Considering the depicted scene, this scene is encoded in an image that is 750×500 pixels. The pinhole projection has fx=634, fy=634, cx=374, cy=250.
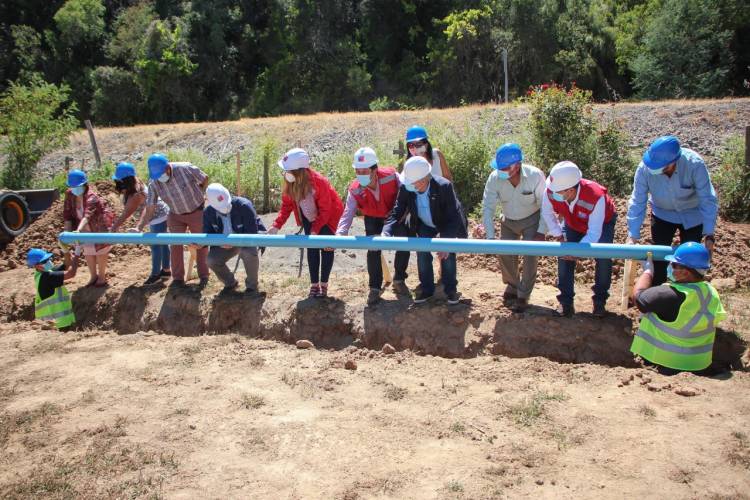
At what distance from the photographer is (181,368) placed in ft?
18.8

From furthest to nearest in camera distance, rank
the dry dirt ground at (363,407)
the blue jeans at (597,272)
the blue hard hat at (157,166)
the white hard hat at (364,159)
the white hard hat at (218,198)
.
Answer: the blue hard hat at (157,166), the white hard hat at (218,198), the white hard hat at (364,159), the blue jeans at (597,272), the dry dirt ground at (363,407)

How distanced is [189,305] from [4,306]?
282 cm

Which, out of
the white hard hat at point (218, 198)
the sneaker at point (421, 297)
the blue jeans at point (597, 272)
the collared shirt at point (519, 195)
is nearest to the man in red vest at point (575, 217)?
the blue jeans at point (597, 272)

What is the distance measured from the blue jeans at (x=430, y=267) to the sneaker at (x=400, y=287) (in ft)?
1.41

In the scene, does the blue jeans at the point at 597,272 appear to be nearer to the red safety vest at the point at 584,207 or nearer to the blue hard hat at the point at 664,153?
the red safety vest at the point at 584,207

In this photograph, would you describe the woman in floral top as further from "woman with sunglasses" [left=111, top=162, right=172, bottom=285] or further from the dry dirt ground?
the dry dirt ground

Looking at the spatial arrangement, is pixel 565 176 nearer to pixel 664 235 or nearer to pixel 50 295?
pixel 664 235

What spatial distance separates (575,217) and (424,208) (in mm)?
1374

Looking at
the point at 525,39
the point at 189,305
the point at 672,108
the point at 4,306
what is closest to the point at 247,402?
the point at 189,305

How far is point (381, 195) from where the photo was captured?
628 centimetres

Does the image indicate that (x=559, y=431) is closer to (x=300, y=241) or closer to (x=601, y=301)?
(x=601, y=301)

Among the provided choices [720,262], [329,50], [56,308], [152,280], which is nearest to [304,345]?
[152,280]

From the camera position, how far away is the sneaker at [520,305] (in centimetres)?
605

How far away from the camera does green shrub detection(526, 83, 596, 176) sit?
410 inches
